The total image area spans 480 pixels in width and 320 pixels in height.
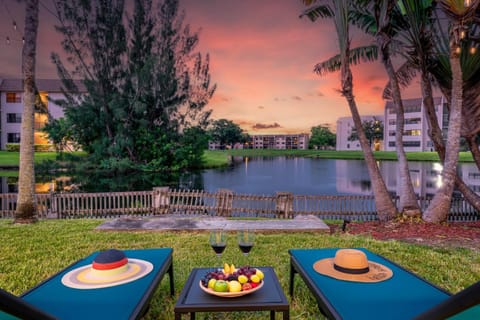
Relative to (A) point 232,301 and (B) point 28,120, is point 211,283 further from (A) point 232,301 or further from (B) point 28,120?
(B) point 28,120

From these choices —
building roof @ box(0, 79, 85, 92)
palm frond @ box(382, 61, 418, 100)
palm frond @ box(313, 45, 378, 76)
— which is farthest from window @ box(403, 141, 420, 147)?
building roof @ box(0, 79, 85, 92)

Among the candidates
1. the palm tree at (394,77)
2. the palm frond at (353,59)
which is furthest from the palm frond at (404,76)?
the palm tree at (394,77)

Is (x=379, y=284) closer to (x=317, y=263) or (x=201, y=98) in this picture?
(x=317, y=263)

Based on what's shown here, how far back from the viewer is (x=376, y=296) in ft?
8.84

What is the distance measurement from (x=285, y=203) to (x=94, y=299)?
9145mm

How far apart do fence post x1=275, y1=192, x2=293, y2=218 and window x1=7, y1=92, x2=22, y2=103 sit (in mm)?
51043

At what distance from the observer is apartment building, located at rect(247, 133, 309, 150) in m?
185

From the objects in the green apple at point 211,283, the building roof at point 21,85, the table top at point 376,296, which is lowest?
the table top at point 376,296

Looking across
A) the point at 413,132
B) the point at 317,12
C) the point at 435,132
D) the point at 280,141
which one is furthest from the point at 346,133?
the point at 435,132

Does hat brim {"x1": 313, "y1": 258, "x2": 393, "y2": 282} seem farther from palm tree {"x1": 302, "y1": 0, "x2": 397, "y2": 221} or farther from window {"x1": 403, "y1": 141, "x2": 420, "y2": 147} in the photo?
window {"x1": 403, "y1": 141, "x2": 420, "y2": 147}

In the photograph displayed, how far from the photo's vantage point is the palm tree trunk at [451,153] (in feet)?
27.2

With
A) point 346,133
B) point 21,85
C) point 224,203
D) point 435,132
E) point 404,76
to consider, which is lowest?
point 224,203

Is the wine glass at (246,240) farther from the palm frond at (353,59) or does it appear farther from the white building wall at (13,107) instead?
the white building wall at (13,107)

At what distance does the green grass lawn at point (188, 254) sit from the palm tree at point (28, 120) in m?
0.75
